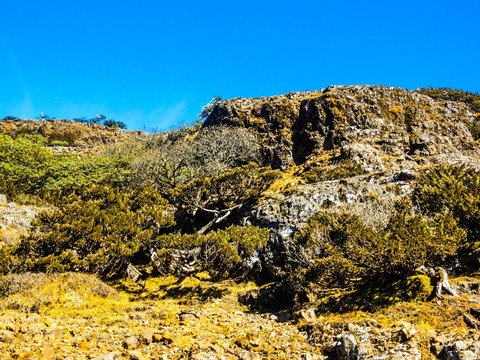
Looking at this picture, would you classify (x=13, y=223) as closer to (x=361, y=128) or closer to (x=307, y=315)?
(x=307, y=315)

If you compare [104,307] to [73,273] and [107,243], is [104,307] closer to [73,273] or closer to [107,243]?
[73,273]

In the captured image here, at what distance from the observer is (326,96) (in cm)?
3791

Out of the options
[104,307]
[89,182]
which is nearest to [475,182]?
[104,307]

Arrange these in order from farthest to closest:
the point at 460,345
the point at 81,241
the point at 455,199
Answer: the point at 81,241 < the point at 455,199 < the point at 460,345

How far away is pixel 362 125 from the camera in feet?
114

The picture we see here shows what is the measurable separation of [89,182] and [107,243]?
17.2 m

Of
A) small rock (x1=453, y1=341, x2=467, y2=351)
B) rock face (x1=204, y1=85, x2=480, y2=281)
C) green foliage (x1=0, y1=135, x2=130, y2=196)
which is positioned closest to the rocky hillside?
small rock (x1=453, y1=341, x2=467, y2=351)

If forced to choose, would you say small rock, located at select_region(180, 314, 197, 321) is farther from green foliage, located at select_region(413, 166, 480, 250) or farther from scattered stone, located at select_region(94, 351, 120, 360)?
green foliage, located at select_region(413, 166, 480, 250)

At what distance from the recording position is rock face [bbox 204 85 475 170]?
31969 mm

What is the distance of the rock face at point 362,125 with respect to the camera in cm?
3197

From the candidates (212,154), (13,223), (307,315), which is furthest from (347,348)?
(212,154)

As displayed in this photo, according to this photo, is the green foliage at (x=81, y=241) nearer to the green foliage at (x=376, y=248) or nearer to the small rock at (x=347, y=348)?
the green foliage at (x=376, y=248)

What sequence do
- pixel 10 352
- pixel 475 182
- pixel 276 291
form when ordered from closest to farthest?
pixel 10 352
pixel 475 182
pixel 276 291

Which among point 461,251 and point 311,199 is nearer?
point 461,251
